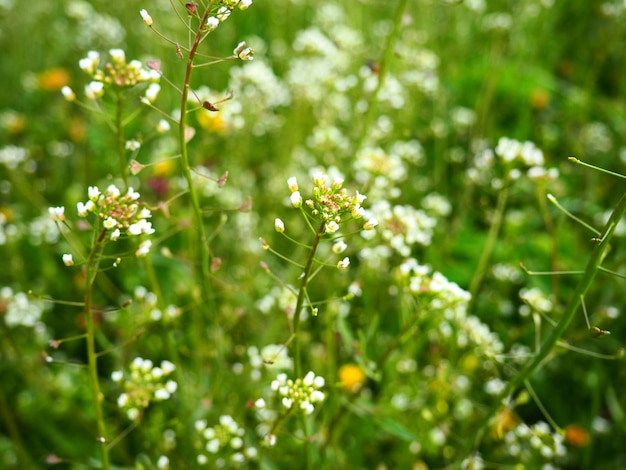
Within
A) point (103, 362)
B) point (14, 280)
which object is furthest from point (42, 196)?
point (103, 362)

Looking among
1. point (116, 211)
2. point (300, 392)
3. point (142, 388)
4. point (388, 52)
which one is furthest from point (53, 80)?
point (300, 392)

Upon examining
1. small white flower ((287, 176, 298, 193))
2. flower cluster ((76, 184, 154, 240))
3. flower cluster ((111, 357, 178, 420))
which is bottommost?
flower cluster ((111, 357, 178, 420))

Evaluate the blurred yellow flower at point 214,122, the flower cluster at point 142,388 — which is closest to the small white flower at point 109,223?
the flower cluster at point 142,388

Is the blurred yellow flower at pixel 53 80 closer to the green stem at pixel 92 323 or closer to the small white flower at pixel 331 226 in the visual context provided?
the green stem at pixel 92 323

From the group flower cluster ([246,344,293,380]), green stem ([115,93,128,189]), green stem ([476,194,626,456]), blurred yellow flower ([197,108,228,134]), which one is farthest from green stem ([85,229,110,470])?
blurred yellow flower ([197,108,228,134])

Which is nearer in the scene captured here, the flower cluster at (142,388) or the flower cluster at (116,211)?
the flower cluster at (116,211)

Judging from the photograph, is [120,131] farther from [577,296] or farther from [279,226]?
[577,296]

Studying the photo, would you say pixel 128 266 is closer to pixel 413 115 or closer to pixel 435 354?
pixel 435 354

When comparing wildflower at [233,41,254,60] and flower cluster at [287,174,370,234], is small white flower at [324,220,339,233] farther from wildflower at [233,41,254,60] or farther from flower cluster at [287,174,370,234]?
wildflower at [233,41,254,60]

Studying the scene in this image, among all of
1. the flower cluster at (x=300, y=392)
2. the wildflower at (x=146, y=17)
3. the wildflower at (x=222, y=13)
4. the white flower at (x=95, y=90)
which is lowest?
the flower cluster at (x=300, y=392)
